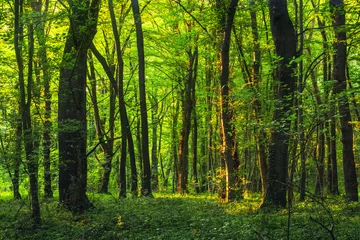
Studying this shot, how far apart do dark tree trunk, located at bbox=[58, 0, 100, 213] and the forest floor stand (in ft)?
2.76

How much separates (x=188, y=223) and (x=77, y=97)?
4.94 meters

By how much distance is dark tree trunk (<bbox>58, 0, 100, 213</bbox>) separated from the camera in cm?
976

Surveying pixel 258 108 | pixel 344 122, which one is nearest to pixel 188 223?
pixel 258 108

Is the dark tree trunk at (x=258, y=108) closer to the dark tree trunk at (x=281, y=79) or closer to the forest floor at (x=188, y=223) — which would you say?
the dark tree trunk at (x=281, y=79)

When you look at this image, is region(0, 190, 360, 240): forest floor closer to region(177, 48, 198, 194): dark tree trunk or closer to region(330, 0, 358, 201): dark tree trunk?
region(330, 0, 358, 201): dark tree trunk

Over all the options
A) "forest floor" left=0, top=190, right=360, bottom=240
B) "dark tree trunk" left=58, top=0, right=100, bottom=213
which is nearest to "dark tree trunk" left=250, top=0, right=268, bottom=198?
"forest floor" left=0, top=190, right=360, bottom=240

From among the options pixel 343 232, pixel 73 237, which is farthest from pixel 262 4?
pixel 73 237

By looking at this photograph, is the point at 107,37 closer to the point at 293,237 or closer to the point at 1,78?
the point at 1,78

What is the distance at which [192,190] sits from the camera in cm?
2361

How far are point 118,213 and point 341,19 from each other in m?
9.53

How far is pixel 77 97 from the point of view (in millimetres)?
10570

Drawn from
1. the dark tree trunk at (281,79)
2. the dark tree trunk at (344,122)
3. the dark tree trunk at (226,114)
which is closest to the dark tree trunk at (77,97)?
the dark tree trunk at (226,114)

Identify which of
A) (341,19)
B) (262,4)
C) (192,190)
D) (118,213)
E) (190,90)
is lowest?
(192,190)

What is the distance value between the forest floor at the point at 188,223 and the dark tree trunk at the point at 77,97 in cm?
84
